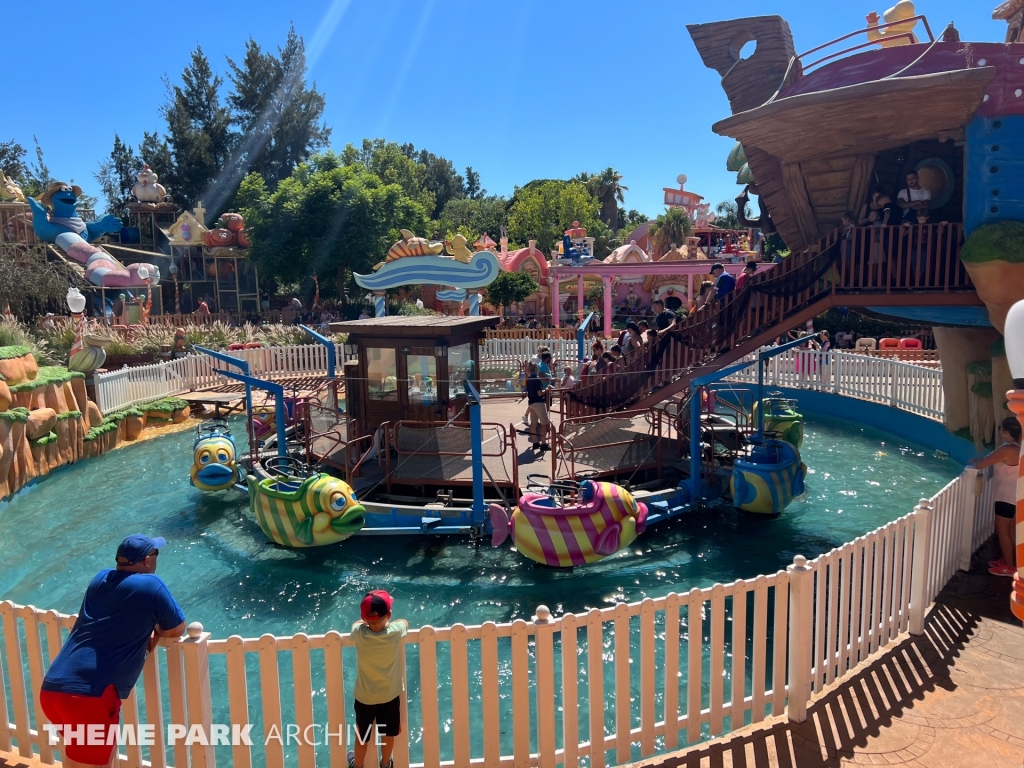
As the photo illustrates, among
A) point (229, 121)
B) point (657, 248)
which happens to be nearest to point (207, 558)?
point (657, 248)

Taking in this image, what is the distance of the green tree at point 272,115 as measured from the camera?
154ft

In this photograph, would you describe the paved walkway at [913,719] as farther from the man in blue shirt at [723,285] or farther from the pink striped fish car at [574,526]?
the man in blue shirt at [723,285]

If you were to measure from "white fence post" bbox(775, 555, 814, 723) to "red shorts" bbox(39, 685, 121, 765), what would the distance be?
3.70m

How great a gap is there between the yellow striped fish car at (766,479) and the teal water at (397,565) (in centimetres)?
52

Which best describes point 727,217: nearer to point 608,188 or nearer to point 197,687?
point 608,188

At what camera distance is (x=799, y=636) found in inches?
177

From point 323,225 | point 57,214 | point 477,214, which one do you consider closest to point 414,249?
point 323,225

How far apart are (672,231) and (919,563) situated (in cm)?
4194

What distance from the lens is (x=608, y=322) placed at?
24406 millimetres

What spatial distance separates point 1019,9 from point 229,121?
46.2m

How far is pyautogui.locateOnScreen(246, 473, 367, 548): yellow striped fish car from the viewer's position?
791cm

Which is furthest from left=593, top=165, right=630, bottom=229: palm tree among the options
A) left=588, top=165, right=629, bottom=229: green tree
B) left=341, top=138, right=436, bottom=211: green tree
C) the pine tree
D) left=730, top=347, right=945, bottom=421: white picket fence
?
left=730, top=347, right=945, bottom=421: white picket fence

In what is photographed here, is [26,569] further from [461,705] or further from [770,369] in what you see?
[770,369]

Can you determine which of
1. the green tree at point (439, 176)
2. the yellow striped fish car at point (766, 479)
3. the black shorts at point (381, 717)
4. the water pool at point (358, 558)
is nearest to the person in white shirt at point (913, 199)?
the yellow striped fish car at point (766, 479)
